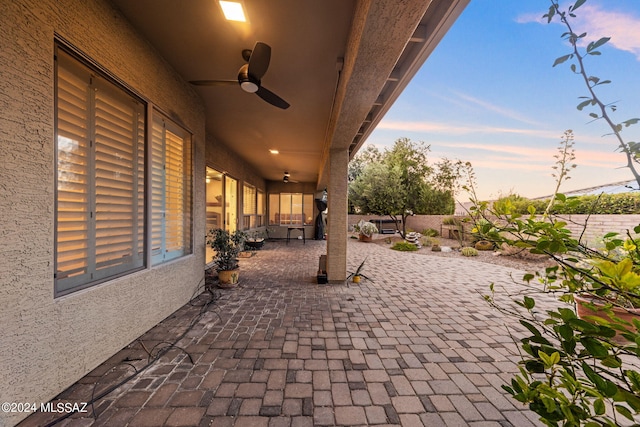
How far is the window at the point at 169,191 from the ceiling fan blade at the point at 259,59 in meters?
1.35

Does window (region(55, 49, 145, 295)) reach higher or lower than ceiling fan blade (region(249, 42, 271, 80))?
lower

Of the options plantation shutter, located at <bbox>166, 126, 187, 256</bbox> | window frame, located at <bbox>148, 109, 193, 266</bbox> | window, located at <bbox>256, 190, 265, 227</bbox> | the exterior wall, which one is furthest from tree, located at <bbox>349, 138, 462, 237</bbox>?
the exterior wall

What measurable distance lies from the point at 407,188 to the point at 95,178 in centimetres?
1126

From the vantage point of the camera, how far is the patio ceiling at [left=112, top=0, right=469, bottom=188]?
1.83 m

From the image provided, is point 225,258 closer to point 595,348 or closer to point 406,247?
point 595,348

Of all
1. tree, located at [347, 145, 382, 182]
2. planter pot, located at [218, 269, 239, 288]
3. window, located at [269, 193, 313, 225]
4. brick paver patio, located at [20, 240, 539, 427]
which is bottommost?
brick paver patio, located at [20, 240, 539, 427]

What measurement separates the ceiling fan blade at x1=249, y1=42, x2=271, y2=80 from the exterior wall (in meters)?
1.19

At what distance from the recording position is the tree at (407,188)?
1099 centimetres

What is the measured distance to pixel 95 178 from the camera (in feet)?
6.98

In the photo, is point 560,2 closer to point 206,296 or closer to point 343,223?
point 343,223

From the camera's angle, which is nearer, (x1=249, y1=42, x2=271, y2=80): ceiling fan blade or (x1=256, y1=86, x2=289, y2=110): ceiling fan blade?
(x1=249, y1=42, x2=271, y2=80): ceiling fan blade

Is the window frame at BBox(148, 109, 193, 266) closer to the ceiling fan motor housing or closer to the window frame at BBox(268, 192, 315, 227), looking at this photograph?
the ceiling fan motor housing

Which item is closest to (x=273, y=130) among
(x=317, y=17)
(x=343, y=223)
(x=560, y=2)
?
→ (x=343, y=223)

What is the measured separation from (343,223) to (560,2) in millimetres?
3888
